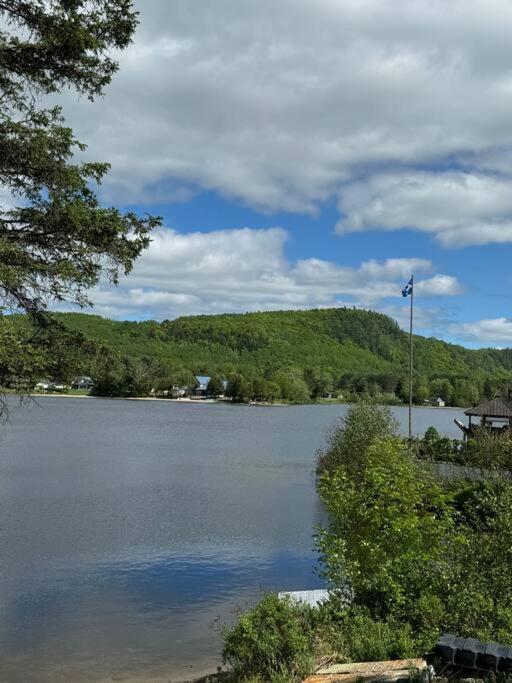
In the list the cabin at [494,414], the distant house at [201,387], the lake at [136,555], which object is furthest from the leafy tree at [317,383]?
the cabin at [494,414]

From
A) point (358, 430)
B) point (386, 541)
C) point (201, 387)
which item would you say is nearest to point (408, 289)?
point (358, 430)

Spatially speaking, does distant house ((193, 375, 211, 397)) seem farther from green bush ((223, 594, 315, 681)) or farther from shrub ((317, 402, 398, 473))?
green bush ((223, 594, 315, 681))

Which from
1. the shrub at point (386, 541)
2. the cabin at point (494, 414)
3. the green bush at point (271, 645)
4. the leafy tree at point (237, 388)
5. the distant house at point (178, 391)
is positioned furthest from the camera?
the distant house at point (178, 391)

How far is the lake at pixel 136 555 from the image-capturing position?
1469 centimetres

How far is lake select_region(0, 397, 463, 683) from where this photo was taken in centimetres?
1469

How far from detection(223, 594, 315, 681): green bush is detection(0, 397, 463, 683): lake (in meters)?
4.55

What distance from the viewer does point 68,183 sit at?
34.4ft

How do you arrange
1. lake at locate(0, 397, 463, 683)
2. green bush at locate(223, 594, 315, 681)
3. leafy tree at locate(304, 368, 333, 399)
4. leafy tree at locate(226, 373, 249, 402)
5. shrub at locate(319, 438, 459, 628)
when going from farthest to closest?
leafy tree at locate(304, 368, 333, 399), leafy tree at locate(226, 373, 249, 402), lake at locate(0, 397, 463, 683), shrub at locate(319, 438, 459, 628), green bush at locate(223, 594, 315, 681)

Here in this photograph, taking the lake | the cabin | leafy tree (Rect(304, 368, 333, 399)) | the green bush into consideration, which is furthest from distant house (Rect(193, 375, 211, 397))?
the green bush

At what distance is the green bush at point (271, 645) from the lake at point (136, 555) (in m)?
4.55

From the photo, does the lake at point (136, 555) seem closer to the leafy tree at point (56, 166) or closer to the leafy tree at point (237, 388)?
the leafy tree at point (56, 166)

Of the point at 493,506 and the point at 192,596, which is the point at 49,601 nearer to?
the point at 192,596

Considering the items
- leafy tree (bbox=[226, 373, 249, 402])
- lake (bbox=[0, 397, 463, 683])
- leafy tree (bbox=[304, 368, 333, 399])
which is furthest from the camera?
leafy tree (bbox=[304, 368, 333, 399])

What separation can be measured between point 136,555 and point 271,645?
15043 mm
